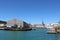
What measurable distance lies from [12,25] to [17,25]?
3773 mm

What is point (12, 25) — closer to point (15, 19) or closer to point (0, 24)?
point (15, 19)

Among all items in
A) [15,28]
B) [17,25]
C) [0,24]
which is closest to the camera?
[15,28]

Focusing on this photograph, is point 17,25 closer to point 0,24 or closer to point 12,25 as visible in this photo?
point 12,25

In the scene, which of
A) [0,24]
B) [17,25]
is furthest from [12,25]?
[0,24]

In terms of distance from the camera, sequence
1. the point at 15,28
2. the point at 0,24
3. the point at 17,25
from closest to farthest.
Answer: the point at 15,28 → the point at 17,25 → the point at 0,24

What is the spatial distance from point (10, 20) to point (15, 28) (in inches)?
508

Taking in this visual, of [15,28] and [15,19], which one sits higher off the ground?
[15,19]

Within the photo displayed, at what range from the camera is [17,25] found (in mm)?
113375

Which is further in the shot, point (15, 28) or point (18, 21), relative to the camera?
point (18, 21)

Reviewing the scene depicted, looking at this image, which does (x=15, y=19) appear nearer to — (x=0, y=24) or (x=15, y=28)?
(x=15, y=28)

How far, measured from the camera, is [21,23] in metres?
115

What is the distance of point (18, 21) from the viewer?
113875mm

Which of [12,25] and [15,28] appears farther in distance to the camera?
[12,25]

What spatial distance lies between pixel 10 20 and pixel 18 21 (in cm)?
665
